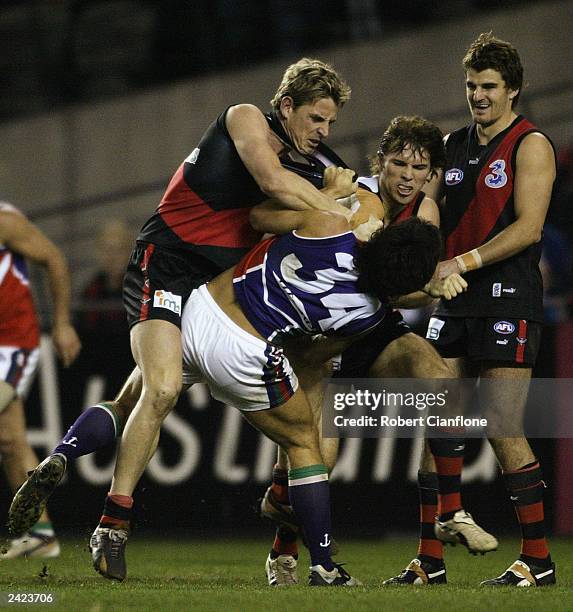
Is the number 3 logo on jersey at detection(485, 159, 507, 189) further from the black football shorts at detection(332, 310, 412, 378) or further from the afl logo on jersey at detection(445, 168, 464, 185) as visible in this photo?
the black football shorts at detection(332, 310, 412, 378)

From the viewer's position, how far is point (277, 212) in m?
5.80

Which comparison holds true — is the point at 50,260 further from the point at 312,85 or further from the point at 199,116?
the point at 199,116

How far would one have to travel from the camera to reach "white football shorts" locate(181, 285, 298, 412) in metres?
5.58

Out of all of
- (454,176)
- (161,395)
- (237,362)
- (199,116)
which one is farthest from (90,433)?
(199,116)

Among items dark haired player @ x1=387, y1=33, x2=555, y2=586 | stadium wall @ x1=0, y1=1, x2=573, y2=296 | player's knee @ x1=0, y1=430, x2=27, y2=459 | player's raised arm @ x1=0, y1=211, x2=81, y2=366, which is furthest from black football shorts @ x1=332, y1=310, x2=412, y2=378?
stadium wall @ x1=0, y1=1, x2=573, y2=296

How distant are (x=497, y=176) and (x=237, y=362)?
58.6 inches

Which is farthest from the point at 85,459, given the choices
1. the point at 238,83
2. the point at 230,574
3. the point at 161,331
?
the point at 238,83

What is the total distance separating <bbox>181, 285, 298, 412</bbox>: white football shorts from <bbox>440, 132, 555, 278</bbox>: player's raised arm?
898 mm

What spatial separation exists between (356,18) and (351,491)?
475 cm

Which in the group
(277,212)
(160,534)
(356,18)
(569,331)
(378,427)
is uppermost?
(356,18)

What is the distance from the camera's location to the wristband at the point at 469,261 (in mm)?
5930

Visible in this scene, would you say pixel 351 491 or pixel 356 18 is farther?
pixel 356 18

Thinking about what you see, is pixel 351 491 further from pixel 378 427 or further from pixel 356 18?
pixel 356 18

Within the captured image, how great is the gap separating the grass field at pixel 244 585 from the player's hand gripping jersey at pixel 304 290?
1.05m
